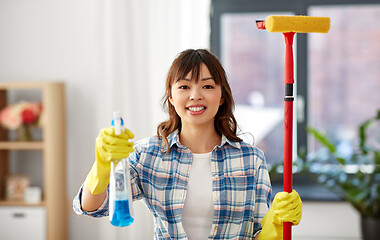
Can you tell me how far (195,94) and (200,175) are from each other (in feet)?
0.87

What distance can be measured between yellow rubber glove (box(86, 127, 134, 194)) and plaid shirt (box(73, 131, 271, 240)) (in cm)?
16

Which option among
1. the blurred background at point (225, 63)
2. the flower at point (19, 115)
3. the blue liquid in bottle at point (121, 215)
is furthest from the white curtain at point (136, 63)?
the blue liquid in bottle at point (121, 215)

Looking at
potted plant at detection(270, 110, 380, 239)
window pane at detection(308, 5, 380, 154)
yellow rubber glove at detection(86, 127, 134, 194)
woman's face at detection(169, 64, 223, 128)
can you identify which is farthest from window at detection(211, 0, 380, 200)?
yellow rubber glove at detection(86, 127, 134, 194)

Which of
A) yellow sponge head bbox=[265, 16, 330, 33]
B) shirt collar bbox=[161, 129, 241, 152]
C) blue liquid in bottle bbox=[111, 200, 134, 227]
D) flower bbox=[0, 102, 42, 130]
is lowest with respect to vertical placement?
blue liquid in bottle bbox=[111, 200, 134, 227]

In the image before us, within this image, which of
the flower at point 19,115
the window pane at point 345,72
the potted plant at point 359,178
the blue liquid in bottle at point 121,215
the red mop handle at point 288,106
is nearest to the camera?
the blue liquid in bottle at point 121,215

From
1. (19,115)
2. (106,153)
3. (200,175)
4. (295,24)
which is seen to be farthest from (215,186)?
(19,115)

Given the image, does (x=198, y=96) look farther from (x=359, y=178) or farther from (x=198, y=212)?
(x=359, y=178)

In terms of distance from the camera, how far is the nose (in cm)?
155

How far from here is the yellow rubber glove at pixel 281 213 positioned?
1.49m

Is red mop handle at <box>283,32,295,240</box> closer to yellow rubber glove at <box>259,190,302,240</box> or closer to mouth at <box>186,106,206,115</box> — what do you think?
yellow rubber glove at <box>259,190,302,240</box>

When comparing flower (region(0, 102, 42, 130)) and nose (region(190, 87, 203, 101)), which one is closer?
nose (region(190, 87, 203, 101))

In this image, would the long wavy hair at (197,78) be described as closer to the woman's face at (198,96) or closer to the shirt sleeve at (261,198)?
the woman's face at (198,96)

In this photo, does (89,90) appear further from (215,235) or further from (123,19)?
(215,235)

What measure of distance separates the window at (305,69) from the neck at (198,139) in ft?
5.31
